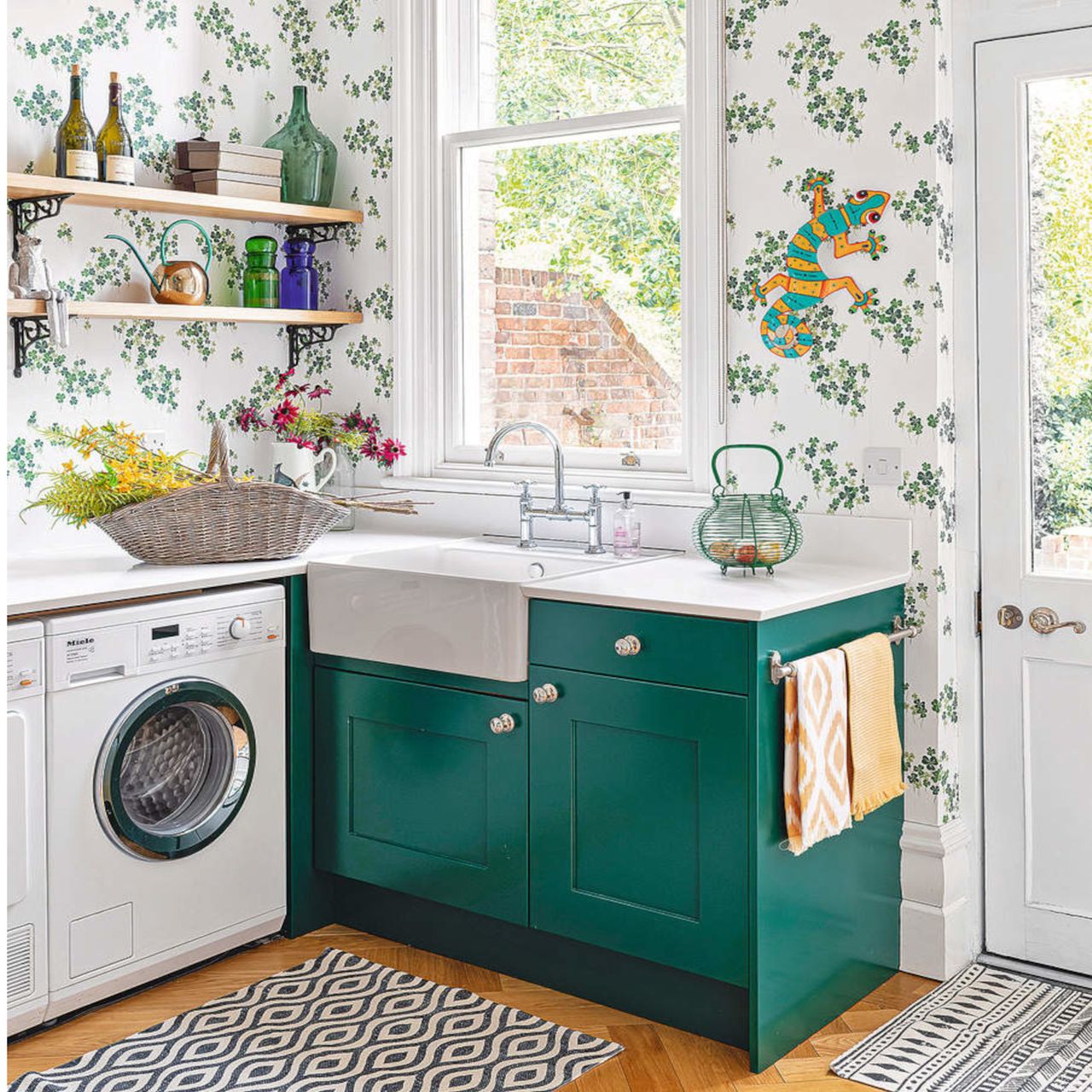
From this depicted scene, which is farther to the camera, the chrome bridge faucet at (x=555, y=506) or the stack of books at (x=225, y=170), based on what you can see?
the stack of books at (x=225, y=170)

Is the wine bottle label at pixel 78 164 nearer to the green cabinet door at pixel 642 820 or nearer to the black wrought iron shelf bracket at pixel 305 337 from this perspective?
the black wrought iron shelf bracket at pixel 305 337

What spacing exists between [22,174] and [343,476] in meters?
1.27

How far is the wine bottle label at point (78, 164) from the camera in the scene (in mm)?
3119

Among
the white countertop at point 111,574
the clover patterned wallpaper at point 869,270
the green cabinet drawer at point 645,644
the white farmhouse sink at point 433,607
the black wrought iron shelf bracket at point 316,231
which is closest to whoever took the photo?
the green cabinet drawer at point 645,644

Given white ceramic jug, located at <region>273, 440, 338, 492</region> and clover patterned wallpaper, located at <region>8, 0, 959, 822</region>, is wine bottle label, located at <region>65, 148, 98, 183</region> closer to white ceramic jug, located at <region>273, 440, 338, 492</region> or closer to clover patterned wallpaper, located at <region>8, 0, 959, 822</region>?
clover patterned wallpaper, located at <region>8, 0, 959, 822</region>

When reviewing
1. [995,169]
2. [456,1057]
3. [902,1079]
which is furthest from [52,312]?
[902,1079]

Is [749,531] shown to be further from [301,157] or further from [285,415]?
[301,157]

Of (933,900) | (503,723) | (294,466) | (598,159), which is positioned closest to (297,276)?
(294,466)

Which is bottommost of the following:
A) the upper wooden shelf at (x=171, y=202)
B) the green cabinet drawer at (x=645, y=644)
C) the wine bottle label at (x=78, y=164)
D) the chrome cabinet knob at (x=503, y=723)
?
the chrome cabinet knob at (x=503, y=723)

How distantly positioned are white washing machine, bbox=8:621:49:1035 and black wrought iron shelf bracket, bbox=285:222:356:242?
1773mm

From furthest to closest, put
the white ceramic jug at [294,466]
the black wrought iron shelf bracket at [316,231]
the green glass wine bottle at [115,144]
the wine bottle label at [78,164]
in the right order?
the black wrought iron shelf bracket at [316,231] < the white ceramic jug at [294,466] < the green glass wine bottle at [115,144] < the wine bottle label at [78,164]

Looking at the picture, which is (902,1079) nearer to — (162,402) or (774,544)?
(774,544)

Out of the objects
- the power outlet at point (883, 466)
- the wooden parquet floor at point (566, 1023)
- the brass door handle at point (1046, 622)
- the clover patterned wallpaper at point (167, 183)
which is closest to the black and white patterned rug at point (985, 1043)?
the wooden parquet floor at point (566, 1023)

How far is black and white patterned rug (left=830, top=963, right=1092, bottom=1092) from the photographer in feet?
7.84
